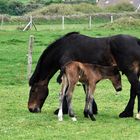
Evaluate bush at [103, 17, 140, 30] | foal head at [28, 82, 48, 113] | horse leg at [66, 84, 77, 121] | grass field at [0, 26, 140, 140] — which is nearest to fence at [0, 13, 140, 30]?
bush at [103, 17, 140, 30]

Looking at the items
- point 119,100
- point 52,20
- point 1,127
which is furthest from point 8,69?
point 52,20

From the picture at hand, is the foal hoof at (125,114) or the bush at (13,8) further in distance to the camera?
the bush at (13,8)

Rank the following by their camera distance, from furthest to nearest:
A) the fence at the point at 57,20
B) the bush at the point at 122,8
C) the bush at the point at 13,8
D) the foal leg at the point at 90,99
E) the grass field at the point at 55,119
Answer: the bush at the point at 13,8
the bush at the point at 122,8
the fence at the point at 57,20
the foal leg at the point at 90,99
the grass field at the point at 55,119

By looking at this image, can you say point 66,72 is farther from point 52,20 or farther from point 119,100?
point 52,20

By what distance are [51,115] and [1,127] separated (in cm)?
185

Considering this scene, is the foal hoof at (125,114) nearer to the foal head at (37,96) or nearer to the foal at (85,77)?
the foal at (85,77)

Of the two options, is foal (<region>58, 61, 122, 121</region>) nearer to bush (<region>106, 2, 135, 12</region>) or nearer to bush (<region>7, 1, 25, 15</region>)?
bush (<region>106, 2, 135, 12</region>)

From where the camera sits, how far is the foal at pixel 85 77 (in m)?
11.2

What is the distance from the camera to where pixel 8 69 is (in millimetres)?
20828

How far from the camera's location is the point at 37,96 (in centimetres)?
1209

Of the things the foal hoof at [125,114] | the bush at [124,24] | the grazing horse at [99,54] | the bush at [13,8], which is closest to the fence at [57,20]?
the bush at [124,24]

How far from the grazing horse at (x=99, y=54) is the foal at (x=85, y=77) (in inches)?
6.4

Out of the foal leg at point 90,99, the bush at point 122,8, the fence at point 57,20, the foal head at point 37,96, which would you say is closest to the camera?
the foal leg at point 90,99

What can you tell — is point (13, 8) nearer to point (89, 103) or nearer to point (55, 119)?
point (55, 119)
